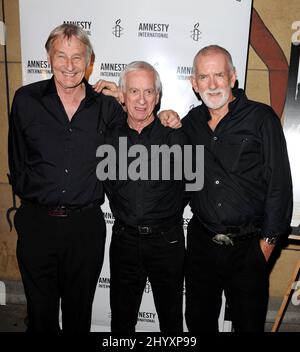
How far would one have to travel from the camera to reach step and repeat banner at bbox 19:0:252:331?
104 inches

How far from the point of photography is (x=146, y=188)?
7.58ft

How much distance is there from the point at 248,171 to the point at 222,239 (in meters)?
0.45

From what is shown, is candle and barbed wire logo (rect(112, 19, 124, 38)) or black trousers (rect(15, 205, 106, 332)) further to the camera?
candle and barbed wire logo (rect(112, 19, 124, 38))

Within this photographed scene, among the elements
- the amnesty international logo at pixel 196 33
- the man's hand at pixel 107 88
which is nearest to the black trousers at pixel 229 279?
the man's hand at pixel 107 88

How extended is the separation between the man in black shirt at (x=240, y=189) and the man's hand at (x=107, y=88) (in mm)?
601

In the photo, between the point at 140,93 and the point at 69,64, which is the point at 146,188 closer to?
the point at 140,93

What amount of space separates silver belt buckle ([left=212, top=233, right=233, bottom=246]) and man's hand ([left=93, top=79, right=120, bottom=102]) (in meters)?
1.18

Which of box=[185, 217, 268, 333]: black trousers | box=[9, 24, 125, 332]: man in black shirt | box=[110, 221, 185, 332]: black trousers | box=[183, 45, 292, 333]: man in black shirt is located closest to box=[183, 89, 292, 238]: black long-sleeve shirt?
box=[183, 45, 292, 333]: man in black shirt

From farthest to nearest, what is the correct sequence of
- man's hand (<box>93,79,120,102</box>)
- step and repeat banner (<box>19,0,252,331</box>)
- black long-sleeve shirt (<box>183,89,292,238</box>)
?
step and repeat banner (<box>19,0,252,331</box>) < man's hand (<box>93,79,120,102</box>) < black long-sleeve shirt (<box>183,89,292,238</box>)

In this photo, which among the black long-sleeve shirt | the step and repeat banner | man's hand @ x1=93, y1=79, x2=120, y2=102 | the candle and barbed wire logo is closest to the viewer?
the black long-sleeve shirt

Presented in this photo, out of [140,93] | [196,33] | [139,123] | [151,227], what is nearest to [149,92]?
[140,93]

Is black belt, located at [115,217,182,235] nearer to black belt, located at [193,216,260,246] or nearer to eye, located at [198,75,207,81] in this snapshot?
black belt, located at [193,216,260,246]

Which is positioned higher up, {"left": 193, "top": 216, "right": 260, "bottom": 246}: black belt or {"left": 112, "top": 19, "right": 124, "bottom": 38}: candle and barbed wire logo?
{"left": 112, "top": 19, "right": 124, "bottom": 38}: candle and barbed wire logo

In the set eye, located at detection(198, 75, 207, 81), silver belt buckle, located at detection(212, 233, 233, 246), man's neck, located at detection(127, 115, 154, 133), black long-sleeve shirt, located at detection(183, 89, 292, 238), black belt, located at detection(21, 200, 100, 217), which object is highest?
eye, located at detection(198, 75, 207, 81)
